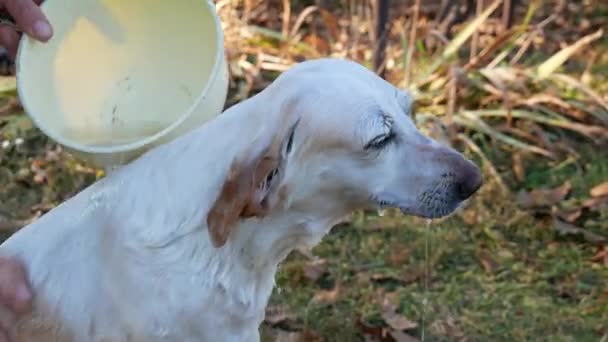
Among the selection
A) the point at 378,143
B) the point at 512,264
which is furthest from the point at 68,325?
the point at 512,264

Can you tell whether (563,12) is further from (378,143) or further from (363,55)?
(378,143)

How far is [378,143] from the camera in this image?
2303 millimetres

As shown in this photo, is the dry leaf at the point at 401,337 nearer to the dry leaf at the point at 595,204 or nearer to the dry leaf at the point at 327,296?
the dry leaf at the point at 327,296

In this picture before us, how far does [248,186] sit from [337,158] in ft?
0.71

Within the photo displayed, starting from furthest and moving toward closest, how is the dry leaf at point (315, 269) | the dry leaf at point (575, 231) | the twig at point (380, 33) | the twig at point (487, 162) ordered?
the twig at point (380, 33) < the twig at point (487, 162) < the dry leaf at point (575, 231) < the dry leaf at point (315, 269)

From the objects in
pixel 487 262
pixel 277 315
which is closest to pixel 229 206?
pixel 277 315

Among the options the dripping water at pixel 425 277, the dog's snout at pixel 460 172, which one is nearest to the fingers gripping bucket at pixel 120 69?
the dog's snout at pixel 460 172

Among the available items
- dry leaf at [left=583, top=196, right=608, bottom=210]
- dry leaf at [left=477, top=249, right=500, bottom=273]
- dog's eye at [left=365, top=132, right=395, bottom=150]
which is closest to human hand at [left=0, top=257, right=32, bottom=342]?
dog's eye at [left=365, top=132, right=395, bottom=150]

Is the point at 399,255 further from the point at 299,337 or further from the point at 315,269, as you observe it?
the point at 299,337

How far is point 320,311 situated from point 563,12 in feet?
12.3

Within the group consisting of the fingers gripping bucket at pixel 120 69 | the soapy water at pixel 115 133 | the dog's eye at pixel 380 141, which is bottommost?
the soapy water at pixel 115 133

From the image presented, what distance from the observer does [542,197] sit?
4.48 meters

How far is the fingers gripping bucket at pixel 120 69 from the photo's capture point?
109 inches

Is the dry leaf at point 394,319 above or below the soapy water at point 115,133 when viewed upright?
below
